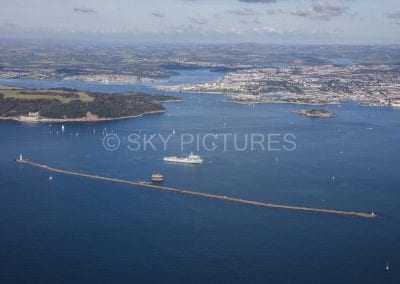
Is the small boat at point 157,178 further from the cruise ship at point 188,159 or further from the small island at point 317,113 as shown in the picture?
the small island at point 317,113

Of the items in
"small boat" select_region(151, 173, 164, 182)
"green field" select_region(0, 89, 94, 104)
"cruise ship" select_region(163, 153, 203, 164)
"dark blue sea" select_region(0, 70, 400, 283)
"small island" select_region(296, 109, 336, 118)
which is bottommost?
"dark blue sea" select_region(0, 70, 400, 283)

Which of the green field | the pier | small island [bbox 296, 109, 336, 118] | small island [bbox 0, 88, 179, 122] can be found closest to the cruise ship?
the pier

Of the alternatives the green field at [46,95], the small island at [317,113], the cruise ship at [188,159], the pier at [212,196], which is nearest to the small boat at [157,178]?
the pier at [212,196]

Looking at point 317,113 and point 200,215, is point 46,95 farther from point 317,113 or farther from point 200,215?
point 200,215

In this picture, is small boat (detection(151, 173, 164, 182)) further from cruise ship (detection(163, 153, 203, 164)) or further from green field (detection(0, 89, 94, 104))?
green field (detection(0, 89, 94, 104))

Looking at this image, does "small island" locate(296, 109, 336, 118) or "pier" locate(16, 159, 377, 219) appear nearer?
"pier" locate(16, 159, 377, 219)

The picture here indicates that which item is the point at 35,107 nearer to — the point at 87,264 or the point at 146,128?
the point at 146,128
